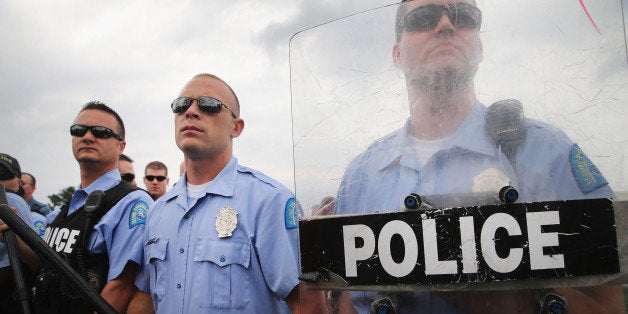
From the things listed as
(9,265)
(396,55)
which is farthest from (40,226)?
(396,55)

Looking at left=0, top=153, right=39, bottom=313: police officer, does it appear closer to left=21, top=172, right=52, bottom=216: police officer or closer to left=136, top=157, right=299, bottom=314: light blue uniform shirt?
left=136, top=157, right=299, bottom=314: light blue uniform shirt

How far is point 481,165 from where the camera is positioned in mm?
1238

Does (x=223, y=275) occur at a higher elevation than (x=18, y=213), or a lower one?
lower

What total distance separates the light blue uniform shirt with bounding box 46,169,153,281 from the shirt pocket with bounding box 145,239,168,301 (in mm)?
210

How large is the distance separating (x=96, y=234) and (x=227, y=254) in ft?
3.57

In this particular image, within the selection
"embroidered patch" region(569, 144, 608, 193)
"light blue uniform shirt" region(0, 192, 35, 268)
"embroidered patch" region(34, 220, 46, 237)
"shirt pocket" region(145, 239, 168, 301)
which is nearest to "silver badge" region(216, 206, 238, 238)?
"shirt pocket" region(145, 239, 168, 301)

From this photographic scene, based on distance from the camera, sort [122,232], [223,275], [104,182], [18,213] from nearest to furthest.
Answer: [223,275], [122,232], [104,182], [18,213]

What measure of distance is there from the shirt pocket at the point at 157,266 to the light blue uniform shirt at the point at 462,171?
60.9 inches

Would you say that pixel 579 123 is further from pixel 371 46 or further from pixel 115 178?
pixel 115 178

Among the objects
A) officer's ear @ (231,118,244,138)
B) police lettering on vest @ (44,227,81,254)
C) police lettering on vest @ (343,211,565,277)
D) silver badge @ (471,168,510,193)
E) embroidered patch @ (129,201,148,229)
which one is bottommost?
police lettering on vest @ (343,211,565,277)

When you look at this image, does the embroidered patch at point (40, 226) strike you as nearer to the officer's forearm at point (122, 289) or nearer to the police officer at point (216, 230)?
the officer's forearm at point (122, 289)

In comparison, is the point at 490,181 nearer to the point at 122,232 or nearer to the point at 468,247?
the point at 468,247

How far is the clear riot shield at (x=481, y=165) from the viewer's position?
1156 millimetres

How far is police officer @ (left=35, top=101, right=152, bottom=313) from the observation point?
290 centimetres
